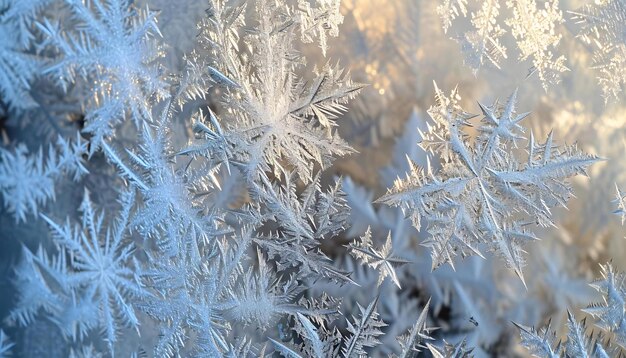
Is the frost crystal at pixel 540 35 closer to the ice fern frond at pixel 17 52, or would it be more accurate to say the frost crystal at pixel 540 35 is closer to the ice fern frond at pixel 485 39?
the ice fern frond at pixel 485 39

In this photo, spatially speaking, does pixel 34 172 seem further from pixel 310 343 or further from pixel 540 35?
pixel 540 35

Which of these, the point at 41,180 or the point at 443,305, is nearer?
the point at 443,305

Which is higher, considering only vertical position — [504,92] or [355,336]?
[504,92]

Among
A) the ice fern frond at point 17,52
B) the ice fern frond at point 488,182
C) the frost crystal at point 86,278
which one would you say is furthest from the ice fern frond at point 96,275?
the ice fern frond at point 488,182

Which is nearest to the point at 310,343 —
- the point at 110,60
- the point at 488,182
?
the point at 488,182

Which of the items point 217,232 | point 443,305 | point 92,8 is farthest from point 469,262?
point 92,8

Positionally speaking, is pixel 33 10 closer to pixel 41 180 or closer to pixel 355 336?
Result: pixel 41 180
